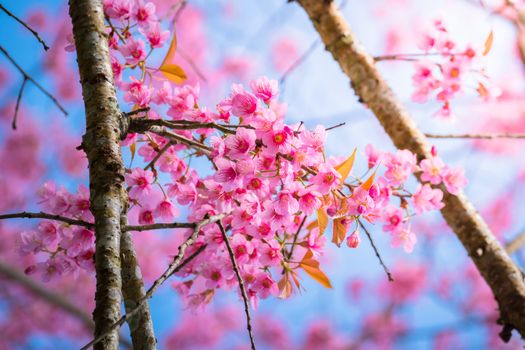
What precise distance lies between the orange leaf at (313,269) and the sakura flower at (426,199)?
1.24 feet

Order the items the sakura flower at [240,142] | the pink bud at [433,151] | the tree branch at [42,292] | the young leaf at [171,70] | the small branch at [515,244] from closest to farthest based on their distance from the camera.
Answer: the sakura flower at [240,142], the young leaf at [171,70], the pink bud at [433,151], the tree branch at [42,292], the small branch at [515,244]

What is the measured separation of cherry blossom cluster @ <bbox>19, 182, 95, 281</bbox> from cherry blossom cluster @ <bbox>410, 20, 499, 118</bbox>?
136 cm

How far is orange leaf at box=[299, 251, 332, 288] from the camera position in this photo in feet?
4.41

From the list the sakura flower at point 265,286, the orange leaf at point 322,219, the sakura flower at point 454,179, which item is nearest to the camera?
the orange leaf at point 322,219

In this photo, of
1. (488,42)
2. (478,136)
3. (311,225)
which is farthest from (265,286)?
(488,42)

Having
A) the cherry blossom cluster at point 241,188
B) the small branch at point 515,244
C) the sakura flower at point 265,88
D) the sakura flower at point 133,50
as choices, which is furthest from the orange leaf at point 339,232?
the small branch at point 515,244

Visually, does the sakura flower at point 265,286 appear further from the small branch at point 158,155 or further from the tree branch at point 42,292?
the tree branch at point 42,292

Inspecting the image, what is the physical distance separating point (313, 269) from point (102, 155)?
0.66 m

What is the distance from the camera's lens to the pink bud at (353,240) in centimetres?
129

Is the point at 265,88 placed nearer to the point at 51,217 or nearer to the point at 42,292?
the point at 51,217

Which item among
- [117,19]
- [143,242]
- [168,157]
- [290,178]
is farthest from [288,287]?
[143,242]

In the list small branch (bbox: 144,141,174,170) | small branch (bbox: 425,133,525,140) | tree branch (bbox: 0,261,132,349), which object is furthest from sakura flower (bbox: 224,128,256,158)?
tree branch (bbox: 0,261,132,349)

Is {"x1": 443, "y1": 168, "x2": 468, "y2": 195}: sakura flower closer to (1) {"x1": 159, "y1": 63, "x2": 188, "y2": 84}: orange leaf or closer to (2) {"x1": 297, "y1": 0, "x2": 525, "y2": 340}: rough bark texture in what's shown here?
(2) {"x1": 297, "y1": 0, "x2": 525, "y2": 340}: rough bark texture

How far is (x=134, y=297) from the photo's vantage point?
111 centimetres
